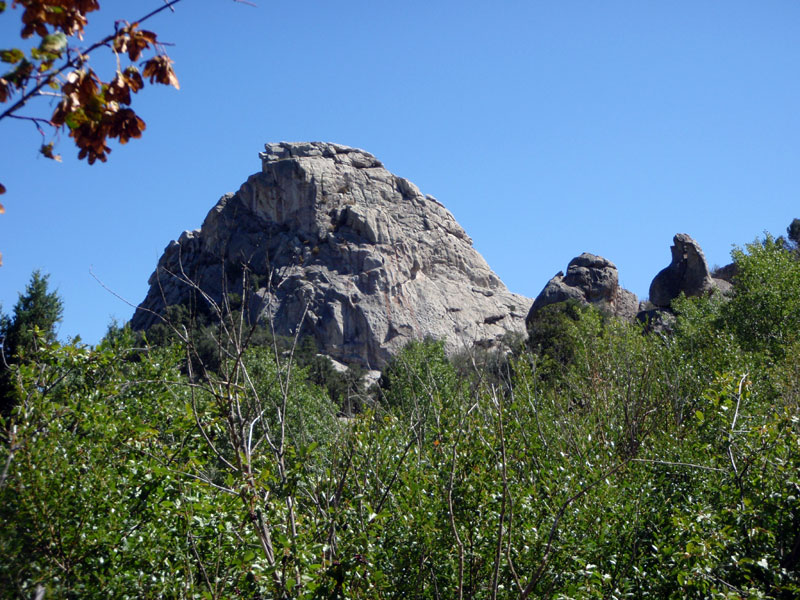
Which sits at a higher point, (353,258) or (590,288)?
(353,258)

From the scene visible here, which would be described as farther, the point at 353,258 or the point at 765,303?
the point at 353,258

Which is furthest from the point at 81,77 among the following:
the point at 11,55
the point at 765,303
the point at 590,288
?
the point at 590,288

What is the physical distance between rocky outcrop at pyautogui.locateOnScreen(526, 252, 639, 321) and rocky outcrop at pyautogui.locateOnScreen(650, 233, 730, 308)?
10.0ft

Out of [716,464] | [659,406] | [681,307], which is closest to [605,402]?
[659,406]

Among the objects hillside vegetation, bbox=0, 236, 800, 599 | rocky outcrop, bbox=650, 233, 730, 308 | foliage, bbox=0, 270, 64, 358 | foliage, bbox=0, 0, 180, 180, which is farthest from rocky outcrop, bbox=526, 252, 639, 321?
foliage, bbox=0, 0, 180, 180

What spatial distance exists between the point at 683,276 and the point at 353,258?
26.0 meters

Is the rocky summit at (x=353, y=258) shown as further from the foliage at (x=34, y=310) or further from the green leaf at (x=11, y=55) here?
the green leaf at (x=11, y=55)

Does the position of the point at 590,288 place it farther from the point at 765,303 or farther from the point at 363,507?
the point at 363,507

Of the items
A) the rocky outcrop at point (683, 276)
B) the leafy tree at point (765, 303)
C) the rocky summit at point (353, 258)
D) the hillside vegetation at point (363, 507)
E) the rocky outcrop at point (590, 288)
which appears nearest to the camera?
the hillside vegetation at point (363, 507)

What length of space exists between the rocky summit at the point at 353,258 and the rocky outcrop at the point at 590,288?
7.29 m

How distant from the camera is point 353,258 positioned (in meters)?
56.0

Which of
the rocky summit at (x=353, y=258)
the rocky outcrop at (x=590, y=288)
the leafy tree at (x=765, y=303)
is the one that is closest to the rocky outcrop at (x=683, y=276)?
the rocky outcrop at (x=590, y=288)

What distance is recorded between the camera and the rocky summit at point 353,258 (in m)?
52.1

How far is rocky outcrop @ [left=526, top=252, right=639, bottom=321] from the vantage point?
44031 mm
